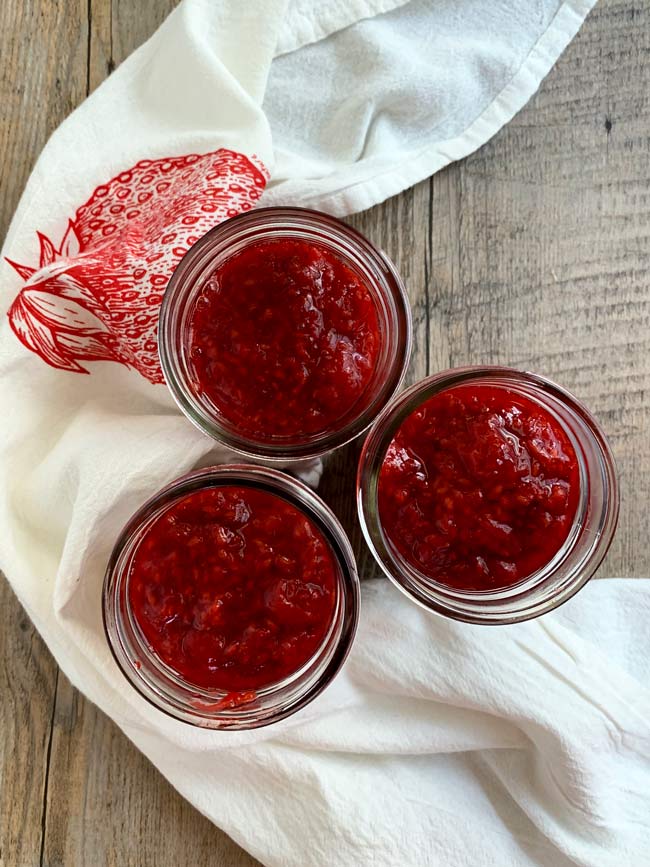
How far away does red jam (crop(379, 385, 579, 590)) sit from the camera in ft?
3.18

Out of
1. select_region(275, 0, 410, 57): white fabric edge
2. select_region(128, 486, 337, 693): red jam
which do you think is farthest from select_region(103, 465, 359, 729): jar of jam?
select_region(275, 0, 410, 57): white fabric edge

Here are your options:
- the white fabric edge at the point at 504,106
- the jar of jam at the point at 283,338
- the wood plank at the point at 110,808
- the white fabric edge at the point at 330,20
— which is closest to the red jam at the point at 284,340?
the jar of jam at the point at 283,338

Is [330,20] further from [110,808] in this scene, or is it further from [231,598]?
[110,808]

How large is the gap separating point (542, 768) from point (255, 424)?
617 mm

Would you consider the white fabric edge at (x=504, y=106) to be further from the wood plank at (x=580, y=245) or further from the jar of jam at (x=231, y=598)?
the jar of jam at (x=231, y=598)

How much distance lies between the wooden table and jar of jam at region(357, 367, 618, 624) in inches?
8.4

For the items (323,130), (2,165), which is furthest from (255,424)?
(2,165)

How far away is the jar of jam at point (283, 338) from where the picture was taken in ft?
3.25

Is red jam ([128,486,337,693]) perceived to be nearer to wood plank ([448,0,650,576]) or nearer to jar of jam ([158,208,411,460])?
jar of jam ([158,208,411,460])

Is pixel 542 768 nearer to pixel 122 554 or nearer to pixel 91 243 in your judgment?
pixel 122 554

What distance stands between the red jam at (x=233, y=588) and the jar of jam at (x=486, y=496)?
93mm

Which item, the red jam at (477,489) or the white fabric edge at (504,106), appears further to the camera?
the white fabric edge at (504,106)

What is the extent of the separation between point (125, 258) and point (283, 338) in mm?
256

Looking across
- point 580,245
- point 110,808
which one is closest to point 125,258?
point 580,245
